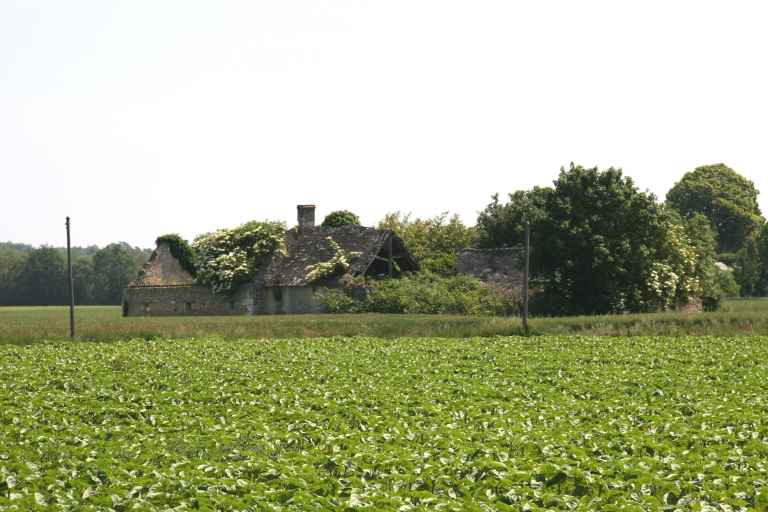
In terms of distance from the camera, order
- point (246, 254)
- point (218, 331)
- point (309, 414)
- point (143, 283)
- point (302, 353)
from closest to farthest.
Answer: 1. point (309, 414)
2. point (302, 353)
3. point (218, 331)
4. point (246, 254)
5. point (143, 283)

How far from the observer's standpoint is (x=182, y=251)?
57.1 metres

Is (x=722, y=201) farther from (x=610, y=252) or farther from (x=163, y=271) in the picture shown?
(x=163, y=271)

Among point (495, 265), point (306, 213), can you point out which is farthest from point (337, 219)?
point (495, 265)

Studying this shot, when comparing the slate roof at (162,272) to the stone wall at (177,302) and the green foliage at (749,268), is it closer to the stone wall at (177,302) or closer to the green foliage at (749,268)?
the stone wall at (177,302)

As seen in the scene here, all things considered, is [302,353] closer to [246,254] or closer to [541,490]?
[541,490]

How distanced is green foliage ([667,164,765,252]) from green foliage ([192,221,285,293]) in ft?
188

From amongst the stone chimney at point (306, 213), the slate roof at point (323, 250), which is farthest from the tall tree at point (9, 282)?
the slate roof at point (323, 250)

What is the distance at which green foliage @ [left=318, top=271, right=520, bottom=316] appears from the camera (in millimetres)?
45625

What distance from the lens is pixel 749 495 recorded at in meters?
10.0

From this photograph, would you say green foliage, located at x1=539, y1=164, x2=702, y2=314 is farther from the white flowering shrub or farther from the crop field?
the crop field

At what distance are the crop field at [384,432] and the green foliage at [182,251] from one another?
3099 cm

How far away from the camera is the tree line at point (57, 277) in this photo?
9512 centimetres

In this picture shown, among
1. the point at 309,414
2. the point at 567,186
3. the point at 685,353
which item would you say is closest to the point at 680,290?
the point at 567,186

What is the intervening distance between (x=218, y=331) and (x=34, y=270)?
221 ft
